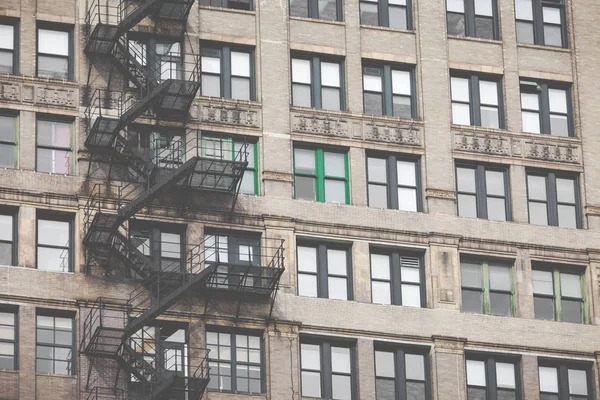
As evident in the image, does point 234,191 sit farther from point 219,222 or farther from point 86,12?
point 86,12

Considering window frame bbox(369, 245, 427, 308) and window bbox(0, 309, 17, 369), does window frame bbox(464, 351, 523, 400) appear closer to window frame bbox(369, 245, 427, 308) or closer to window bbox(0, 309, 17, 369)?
window frame bbox(369, 245, 427, 308)

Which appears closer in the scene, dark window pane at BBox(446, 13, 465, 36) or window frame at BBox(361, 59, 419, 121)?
window frame at BBox(361, 59, 419, 121)

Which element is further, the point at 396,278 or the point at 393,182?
the point at 393,182

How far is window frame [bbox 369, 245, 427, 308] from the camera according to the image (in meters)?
83.8

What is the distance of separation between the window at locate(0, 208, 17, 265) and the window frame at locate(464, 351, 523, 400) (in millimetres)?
15300

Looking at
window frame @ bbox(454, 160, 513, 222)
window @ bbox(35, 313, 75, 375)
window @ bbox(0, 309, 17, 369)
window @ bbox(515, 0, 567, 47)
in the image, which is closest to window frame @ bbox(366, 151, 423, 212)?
window frame @ bbox(454, 160, 513, 222)

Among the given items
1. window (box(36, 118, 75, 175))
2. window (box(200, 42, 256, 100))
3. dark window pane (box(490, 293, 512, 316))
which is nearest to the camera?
window (box(36, 118, 75, 175))

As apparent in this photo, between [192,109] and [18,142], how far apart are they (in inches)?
239

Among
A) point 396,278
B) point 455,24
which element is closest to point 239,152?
point 396,278

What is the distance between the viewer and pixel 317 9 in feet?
286

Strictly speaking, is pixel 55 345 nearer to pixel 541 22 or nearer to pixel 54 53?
pixel 54 53

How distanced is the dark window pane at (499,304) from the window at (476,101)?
6.19 metres

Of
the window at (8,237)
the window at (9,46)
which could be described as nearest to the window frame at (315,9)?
the window at (9,46)

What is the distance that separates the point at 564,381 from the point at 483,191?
7096mm
